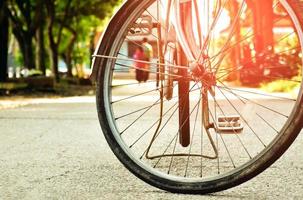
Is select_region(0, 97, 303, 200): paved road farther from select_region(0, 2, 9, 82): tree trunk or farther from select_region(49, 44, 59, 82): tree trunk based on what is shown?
select_region(49, 44, 59, 82): tree trunk

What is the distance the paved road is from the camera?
3.43m

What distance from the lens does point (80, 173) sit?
4.18 m

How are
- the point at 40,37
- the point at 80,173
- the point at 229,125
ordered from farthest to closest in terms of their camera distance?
1. the point at 40,37
2. the point at 80,173
3. the point at 229,125

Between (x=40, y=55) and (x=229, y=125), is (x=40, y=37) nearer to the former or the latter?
(x=40, y=55)

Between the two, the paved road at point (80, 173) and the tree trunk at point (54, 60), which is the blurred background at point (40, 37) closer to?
the tree trunk at point (54, 60)

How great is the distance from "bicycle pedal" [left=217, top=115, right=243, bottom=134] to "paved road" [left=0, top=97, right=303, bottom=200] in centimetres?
31

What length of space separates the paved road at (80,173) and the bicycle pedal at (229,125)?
31 centimetres

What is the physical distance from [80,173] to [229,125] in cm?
119

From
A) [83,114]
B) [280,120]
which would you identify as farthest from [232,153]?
[83,114]

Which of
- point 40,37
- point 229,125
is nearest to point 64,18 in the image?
point 40,37

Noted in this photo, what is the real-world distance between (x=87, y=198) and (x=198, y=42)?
3.27ft

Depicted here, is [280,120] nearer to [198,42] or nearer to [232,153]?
[232,153]

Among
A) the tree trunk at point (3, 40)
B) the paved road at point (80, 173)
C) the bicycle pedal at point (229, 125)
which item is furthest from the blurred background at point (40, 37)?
the bicycle pedal at point (229, 125)

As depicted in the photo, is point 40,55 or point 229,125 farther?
point 40,55
